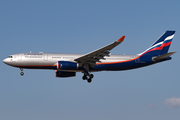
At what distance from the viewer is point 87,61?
1473 inches

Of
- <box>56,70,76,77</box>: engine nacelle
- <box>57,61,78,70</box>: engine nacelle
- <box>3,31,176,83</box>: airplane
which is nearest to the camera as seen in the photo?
<box>57,61,78,70</box>: engine nacelle

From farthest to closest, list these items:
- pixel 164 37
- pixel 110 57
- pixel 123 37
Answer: pixel 164 37, pixel 110 57, pixel 123 37

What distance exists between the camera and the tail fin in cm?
4194

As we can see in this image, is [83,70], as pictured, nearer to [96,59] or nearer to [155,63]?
[96,59]

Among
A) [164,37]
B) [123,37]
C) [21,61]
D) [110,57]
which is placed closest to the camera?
[123,37]

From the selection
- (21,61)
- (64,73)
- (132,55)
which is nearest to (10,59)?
(21,61)

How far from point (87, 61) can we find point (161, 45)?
12.5 meters

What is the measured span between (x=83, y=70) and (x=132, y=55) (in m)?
7.60

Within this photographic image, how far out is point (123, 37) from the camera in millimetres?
31797

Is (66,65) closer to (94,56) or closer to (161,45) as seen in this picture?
(94,56)

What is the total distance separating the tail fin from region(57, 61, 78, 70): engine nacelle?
10372 mm

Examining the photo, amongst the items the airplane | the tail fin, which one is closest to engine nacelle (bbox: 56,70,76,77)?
the airplane

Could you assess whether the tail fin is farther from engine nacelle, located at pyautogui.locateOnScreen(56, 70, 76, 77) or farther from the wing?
engine nacelle, located at pyautogui.locateOnScreen(56, 70, 76, 77)

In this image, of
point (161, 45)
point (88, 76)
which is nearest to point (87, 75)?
point (88, 76)
